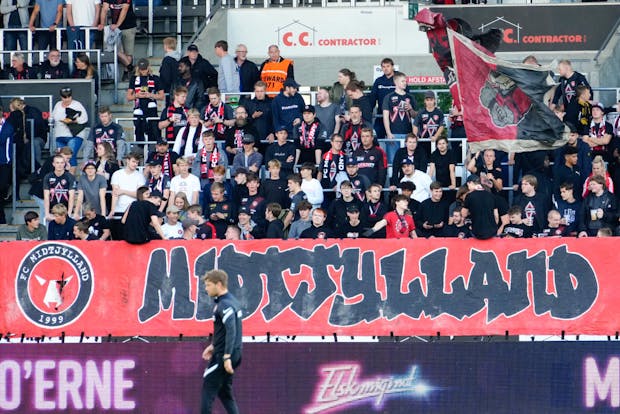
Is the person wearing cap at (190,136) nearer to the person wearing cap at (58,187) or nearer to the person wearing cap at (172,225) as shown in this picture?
the person wearing cap at (58,187)

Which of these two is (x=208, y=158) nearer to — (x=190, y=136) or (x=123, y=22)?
(x=190, y=136)

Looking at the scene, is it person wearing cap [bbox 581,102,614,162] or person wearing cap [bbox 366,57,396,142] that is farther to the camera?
person wearing cap [bbox 366,57,396,142]

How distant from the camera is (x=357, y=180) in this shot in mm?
21109

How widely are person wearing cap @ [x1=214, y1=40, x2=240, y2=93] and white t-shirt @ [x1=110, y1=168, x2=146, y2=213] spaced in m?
3.38

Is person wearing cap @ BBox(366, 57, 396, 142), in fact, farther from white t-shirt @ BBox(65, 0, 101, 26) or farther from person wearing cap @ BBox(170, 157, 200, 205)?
white t-shirt @ BBox(65, 0, 101, 26)

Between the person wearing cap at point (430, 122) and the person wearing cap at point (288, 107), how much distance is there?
192 centimetres

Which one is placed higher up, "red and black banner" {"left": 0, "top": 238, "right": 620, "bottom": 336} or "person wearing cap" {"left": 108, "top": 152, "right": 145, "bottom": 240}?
"person wearing cap" {"left": 108, "top": 152, "right": 145, "bottom": 240}

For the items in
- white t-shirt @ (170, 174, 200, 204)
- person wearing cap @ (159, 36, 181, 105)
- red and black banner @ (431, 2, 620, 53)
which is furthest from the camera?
red and black banner @ (431, 2, 620, 53)

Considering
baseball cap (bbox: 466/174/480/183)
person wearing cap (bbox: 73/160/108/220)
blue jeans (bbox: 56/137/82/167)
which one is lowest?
person wearing cap (bbox: 73/160/108/220)

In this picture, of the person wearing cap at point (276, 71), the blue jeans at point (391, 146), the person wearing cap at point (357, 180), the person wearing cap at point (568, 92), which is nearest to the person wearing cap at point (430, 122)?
the blue jeans at point (391, 146)

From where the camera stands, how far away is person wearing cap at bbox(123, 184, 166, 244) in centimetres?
1855

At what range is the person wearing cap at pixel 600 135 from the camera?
72.3 feet

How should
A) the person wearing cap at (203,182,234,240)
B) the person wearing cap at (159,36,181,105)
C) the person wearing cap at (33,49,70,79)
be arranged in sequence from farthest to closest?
the person wearing cap at (33,49,70,79)
the person wearing cap at (159,36,181,105)
the person wearing cap at (203,182,234,240)

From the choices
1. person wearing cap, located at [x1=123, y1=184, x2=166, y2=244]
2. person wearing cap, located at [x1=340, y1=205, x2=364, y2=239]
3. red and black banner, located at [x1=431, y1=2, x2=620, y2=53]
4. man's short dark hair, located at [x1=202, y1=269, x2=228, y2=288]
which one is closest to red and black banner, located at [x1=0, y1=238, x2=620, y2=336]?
person wearing cap, located at [x1=123, y1=184, x2=166, y2=244]
